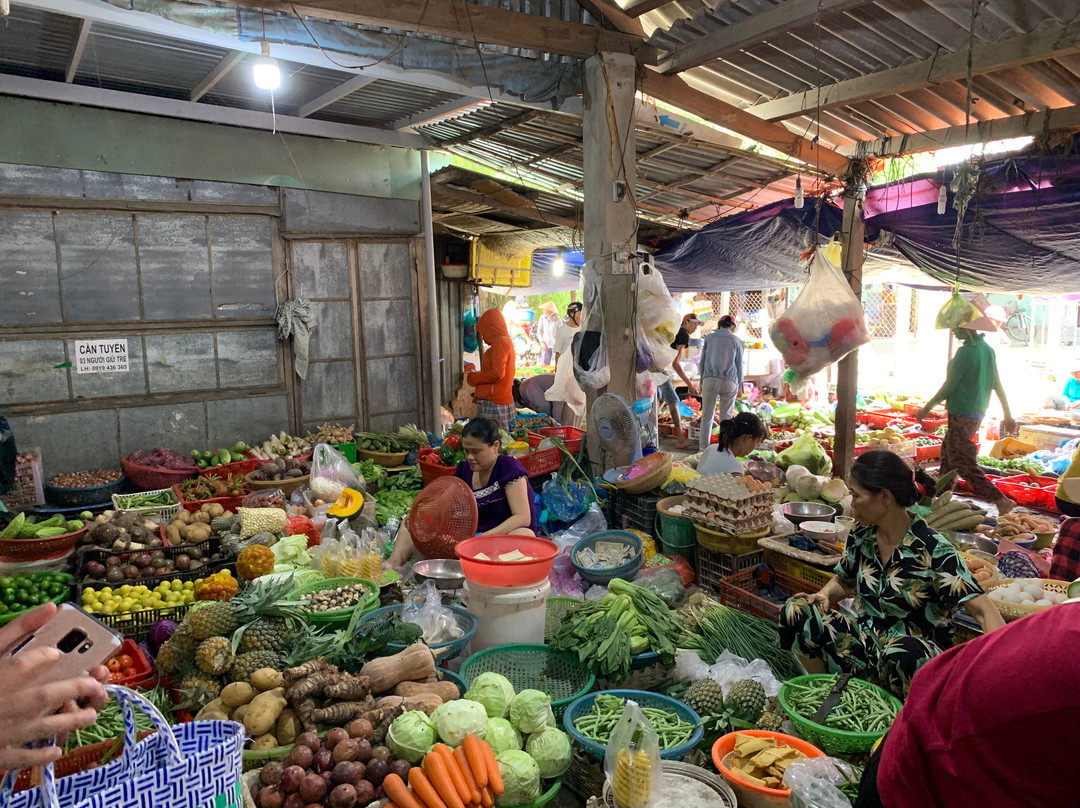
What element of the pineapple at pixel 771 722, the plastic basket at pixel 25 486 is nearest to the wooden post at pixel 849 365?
the pineapple at pixel 771 722

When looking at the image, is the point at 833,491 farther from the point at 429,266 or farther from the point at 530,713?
the point at 429,266

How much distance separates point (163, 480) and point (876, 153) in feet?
26.7

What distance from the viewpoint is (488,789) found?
8.24 ft

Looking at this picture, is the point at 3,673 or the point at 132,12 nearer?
the point at 3,673

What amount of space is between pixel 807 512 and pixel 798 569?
3.61 ft

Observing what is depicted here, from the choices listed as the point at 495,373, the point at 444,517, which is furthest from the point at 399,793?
the point at 495,373

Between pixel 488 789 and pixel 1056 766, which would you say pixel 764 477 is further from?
pixel 1056 766

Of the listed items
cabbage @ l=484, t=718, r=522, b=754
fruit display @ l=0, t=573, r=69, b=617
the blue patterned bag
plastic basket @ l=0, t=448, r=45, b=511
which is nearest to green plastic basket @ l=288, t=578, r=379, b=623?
cabbage @ l=484, t=718, r=522, b=754

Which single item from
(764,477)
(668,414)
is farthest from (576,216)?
(764,477)

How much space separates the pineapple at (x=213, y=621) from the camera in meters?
3.17

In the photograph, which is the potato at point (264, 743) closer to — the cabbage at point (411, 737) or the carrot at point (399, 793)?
the cabbage at point (411, 737)

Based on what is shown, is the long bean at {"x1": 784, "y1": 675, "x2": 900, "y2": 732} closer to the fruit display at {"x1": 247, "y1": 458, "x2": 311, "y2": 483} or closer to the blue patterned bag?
the blue patterned bag

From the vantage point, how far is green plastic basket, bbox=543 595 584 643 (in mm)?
3840

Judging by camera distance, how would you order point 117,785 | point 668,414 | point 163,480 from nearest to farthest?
1. point 117,785
2. point 163,480
3. point 668,414
